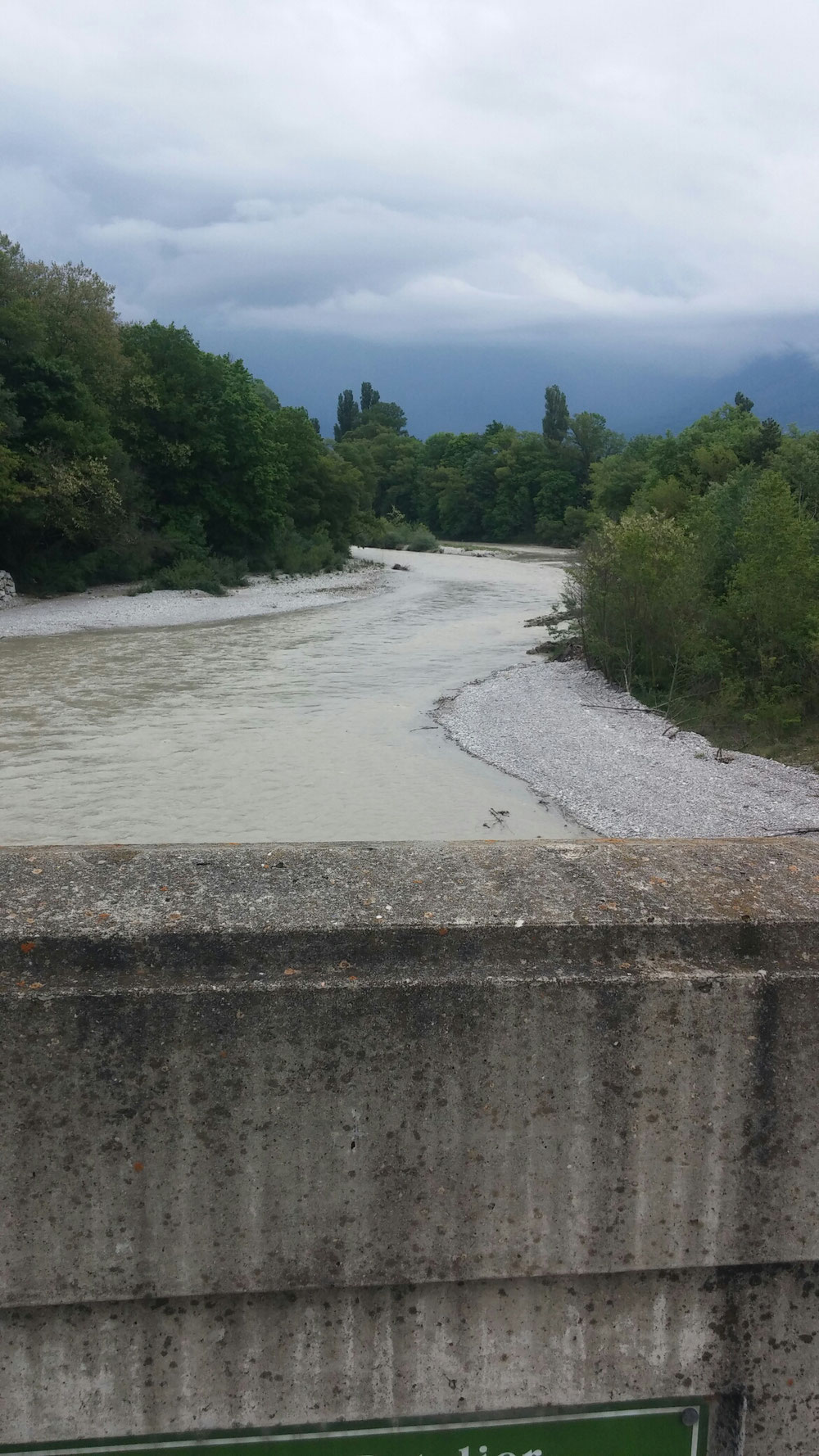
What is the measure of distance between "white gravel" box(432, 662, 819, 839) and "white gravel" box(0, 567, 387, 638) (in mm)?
15062

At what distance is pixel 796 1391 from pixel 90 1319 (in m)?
1.17

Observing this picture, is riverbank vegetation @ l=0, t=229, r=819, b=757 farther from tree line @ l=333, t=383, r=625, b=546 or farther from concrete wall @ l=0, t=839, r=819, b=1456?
tree line @ l=333, t=383, r=625, b=546

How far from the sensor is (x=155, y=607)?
3750 centimetres

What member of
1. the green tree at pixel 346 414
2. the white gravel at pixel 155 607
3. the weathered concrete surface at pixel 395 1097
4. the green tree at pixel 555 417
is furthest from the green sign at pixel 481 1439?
the green tree at pixel 346 414

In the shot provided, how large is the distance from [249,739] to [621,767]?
20.9 feet

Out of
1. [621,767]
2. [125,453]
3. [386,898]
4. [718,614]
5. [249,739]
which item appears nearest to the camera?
[386,898]

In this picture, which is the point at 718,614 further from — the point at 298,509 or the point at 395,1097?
the point at 298,509

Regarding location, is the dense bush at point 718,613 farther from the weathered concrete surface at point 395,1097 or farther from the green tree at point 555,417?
the green tree at point 555,417

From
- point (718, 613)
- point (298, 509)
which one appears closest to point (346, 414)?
point (298, 509)

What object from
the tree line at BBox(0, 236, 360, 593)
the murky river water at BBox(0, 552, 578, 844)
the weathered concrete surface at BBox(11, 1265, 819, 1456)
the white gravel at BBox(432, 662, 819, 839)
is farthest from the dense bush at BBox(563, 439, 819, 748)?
the tree line at BBox(0, 236, 360, 593)

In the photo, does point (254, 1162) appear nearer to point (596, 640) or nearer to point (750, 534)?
point (750, 534)

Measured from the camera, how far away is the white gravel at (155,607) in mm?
33094

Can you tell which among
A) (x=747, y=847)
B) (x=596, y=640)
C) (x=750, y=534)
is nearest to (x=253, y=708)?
(x=596, y=640)

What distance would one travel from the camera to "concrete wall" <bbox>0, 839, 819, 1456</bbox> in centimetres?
169
